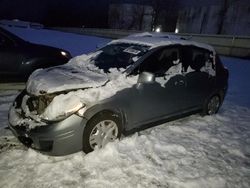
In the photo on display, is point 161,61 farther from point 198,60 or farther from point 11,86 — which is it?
point 11,86

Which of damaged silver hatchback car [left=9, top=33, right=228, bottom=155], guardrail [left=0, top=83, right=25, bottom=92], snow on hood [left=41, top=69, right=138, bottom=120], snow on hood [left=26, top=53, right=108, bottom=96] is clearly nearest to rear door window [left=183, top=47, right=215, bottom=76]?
damaged silver hatchback car [left=9, top=33, right=228, bottom=155]

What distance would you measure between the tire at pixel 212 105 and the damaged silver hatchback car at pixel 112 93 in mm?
144

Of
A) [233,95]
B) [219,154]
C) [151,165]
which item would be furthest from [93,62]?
[233,95]

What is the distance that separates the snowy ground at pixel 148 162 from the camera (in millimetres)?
3480

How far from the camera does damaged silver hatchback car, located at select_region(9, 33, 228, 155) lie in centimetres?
368

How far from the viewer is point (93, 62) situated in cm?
A: 504

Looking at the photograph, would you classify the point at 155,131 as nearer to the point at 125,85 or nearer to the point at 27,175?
the point at 125,85

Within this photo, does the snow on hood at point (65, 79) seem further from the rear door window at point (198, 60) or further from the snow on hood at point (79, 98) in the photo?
the rear door window at point (198, 60)

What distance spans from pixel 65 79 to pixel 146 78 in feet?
4.07

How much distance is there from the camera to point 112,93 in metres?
4.05

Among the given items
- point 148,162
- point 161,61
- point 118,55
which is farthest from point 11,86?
point 148,162

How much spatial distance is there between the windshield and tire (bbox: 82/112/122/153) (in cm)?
93

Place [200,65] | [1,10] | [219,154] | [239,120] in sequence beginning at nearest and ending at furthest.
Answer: [219,154] → [200,65] → [239,120] → [1,10]

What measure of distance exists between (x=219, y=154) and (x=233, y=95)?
194 inches
